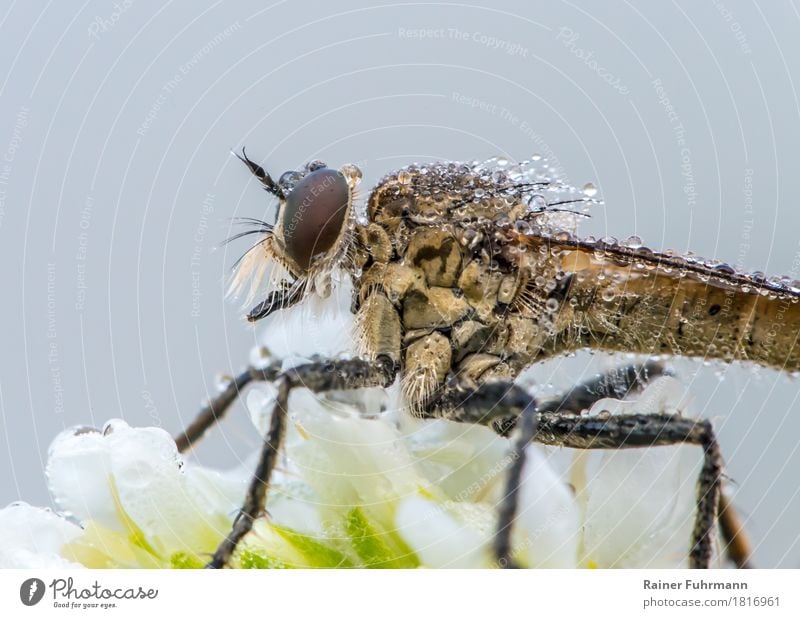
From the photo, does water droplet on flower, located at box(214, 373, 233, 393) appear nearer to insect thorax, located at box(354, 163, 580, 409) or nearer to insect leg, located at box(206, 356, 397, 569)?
insect leg, located at box(206, 356, 397, 569)

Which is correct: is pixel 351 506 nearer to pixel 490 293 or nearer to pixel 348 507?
pixel 348 507

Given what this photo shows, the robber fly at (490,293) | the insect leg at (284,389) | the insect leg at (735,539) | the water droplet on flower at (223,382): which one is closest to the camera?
the insect leg at (284,389)

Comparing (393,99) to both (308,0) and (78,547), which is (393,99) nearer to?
(308,0)

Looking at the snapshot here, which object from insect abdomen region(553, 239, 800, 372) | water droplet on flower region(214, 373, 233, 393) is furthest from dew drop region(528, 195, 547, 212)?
water droplet on flower region(214, 373, 233, 393)

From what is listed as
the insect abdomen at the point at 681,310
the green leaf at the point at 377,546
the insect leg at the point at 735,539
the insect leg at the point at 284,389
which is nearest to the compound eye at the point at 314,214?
the insect leg at the point at 284,389

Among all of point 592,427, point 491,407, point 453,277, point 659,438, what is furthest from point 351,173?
point 659,438
